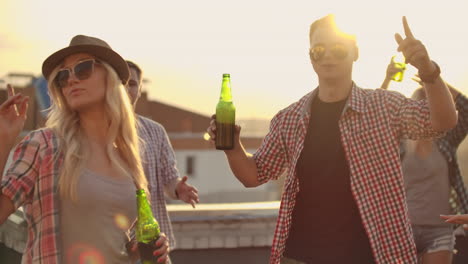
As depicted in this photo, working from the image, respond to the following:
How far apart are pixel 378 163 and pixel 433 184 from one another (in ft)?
6.76

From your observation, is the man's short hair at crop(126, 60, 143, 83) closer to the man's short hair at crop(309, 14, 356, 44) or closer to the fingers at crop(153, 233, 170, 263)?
the man's short hair at crop(309, 14, 356, 44)

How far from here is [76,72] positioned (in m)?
3.74

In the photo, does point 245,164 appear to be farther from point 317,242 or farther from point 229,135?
point 317,242

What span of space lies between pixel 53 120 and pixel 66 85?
→ 0.19m

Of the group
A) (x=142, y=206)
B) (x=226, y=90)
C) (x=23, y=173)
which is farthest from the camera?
(x=226, y=90)

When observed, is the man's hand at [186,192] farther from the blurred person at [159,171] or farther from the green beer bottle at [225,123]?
the green beer bottle at [225,123]

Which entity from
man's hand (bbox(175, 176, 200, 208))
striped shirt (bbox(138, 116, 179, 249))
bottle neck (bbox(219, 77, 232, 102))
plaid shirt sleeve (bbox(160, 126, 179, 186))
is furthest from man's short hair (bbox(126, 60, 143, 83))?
bottle neck (bbox(219, 77, 232, 102))

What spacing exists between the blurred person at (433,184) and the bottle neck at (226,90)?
6.41ft

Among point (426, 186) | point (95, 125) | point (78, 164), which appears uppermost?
point (95, 125)

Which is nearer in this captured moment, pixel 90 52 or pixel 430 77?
pixel 430 77

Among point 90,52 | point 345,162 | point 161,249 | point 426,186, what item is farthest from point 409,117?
point 426,186

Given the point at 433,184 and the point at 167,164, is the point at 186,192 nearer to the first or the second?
the point at 167,164

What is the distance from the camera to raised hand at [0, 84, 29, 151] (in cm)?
321

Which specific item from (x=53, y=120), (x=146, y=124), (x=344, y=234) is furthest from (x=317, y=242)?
(x=146, y=124)
